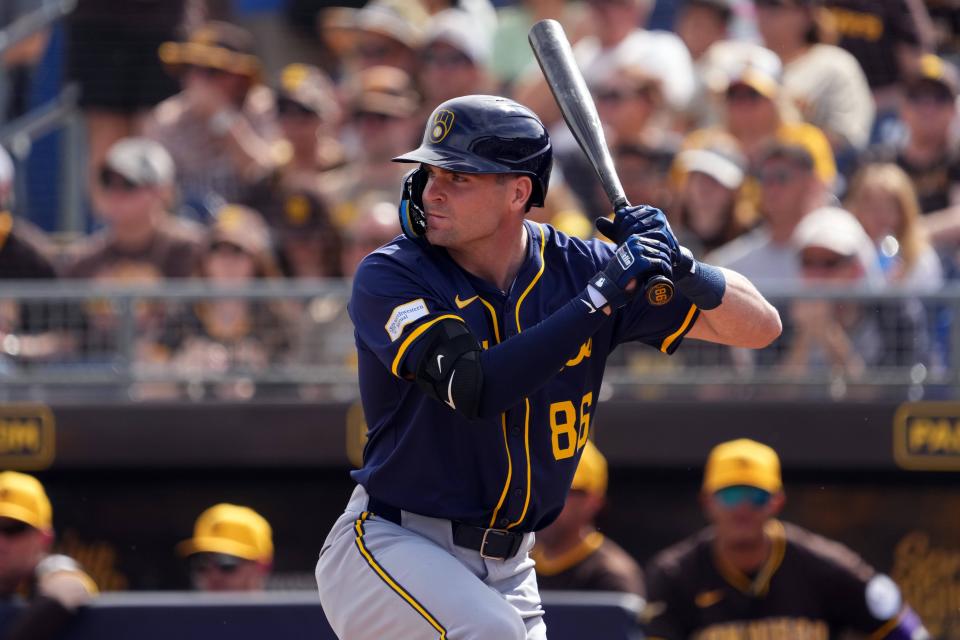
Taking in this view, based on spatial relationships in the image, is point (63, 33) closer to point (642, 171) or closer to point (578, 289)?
point (642, 171)

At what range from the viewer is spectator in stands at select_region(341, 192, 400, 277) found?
6867mm

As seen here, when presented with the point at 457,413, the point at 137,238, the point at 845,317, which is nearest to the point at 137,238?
the point at 137,238

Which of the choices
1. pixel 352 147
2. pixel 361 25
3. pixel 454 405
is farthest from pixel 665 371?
pixel 454 405

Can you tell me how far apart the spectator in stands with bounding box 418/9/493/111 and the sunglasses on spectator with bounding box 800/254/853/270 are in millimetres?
2028

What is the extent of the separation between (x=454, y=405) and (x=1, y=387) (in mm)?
4044

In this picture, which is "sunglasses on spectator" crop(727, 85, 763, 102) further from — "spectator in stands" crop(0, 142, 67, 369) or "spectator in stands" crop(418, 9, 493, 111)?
"spectator in stands" crop(0, 142, 67, 369)

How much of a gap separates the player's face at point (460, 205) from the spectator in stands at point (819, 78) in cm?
429

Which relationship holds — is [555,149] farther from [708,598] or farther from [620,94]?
[708,598]

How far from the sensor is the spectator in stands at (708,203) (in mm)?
7035

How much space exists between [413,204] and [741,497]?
8.83 feet

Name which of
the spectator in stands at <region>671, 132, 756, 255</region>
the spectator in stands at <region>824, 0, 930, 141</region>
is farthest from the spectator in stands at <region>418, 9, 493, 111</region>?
the spectator in stands at <region>824, 0, 930, 141</region>

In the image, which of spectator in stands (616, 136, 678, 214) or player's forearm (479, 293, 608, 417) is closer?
player's forearm (479, 293, 608, 417)

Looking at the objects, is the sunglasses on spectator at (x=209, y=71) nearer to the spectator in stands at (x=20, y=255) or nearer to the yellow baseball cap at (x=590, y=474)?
the spectator in stands at (x=20, y=255)

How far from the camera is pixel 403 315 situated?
3.53 m
